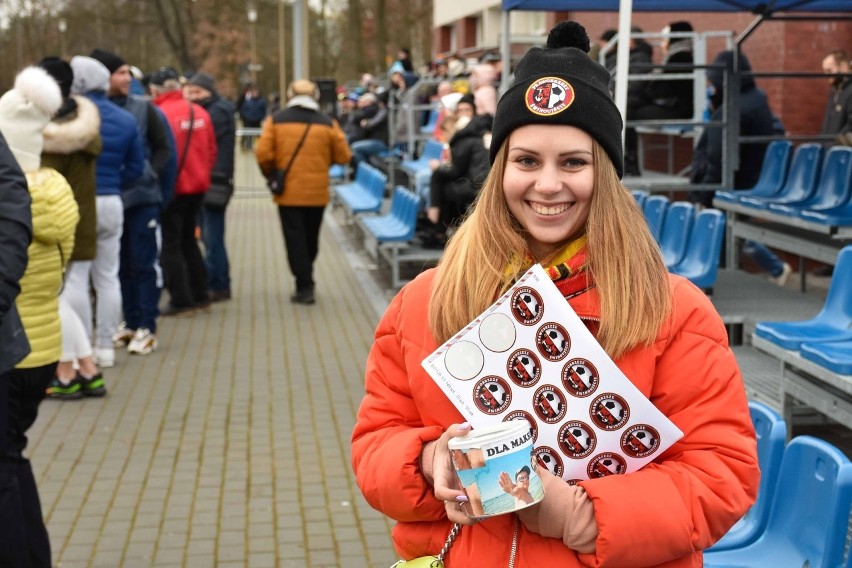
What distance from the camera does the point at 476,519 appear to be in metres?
2.12

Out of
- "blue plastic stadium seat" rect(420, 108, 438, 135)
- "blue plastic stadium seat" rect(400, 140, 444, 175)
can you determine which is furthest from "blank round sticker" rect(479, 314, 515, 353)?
"blue plastic stadium seat" rect(420, 108, 438, 135)

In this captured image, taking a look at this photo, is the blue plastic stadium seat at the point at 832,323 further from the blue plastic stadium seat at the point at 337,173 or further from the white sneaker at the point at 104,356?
the blue plastic stadium seat at the point at 337,173

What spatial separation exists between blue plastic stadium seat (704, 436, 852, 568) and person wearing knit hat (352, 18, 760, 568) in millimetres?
1260

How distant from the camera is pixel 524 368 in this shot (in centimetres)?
226

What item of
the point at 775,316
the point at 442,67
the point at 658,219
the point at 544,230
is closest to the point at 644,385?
the point at 544,230

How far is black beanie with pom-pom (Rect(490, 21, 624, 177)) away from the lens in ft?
7.60

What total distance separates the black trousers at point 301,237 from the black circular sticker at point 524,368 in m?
9.47

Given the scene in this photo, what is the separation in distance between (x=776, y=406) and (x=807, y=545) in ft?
7.49

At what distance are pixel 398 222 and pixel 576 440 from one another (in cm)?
1058

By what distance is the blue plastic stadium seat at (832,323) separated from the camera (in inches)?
219

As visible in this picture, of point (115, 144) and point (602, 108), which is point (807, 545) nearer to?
point (602, 108)

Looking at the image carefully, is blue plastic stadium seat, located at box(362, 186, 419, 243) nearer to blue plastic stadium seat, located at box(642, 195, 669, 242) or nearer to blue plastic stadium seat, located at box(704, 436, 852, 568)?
blue plastic stadium seat, located at box(642, 195, 669, 242)

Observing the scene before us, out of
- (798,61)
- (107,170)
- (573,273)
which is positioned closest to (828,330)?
(573,273)

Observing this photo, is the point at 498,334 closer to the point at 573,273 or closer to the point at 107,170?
the point at 573,273
